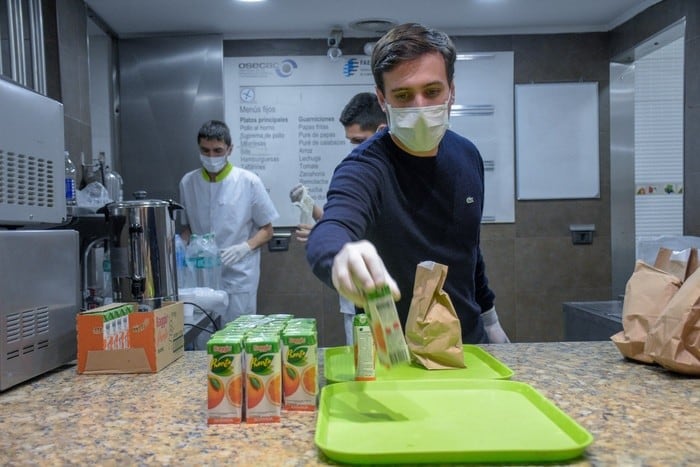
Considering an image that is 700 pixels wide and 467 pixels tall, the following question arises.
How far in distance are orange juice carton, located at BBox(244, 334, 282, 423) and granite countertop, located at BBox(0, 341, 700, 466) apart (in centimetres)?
2

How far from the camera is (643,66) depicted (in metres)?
3.80

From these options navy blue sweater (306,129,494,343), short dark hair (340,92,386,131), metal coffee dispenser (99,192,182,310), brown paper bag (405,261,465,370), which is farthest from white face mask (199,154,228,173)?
brown paper bag (405,261,465,370)

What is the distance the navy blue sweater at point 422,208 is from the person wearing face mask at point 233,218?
2032 mm

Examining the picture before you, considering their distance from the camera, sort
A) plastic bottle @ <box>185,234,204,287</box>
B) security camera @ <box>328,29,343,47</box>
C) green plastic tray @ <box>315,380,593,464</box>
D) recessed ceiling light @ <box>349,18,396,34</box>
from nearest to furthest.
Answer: green plastic tray @ <box>315,380,593,464</box>
plastic bottle @ <box>185,234,204,287</box>
recessed ceiling light @ <box>349,18,396,34</box>
security camera @ <box>328,29,343,47</box>

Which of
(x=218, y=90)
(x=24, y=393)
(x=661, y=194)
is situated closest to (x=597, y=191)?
(x=661, y=194)

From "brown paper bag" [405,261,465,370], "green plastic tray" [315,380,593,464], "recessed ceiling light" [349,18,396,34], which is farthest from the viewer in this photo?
"recessed ceiling light" [349,18,396,34]

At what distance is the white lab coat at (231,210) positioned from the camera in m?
3.42

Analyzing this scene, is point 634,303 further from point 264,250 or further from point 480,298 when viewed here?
point 264,250

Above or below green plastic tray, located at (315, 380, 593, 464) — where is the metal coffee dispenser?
above

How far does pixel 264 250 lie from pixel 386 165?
8.13 feet

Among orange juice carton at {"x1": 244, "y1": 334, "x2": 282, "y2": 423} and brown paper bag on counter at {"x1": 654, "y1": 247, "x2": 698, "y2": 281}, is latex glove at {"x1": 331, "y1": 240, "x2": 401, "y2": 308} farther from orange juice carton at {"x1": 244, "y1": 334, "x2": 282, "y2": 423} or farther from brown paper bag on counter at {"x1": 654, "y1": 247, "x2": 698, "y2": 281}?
brown paper bag on counter at {"x1": 654, "y1": 247, "x2": 698, "y2": 281}

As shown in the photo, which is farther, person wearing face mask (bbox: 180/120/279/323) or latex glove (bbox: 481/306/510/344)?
person wearing face mask (bbox: 180/120/279/323)

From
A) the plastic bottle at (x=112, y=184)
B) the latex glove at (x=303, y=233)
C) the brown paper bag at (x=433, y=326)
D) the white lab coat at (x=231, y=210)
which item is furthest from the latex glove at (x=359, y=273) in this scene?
the white lab coat at (x=231, y=210)

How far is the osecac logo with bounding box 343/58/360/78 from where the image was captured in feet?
12.4
